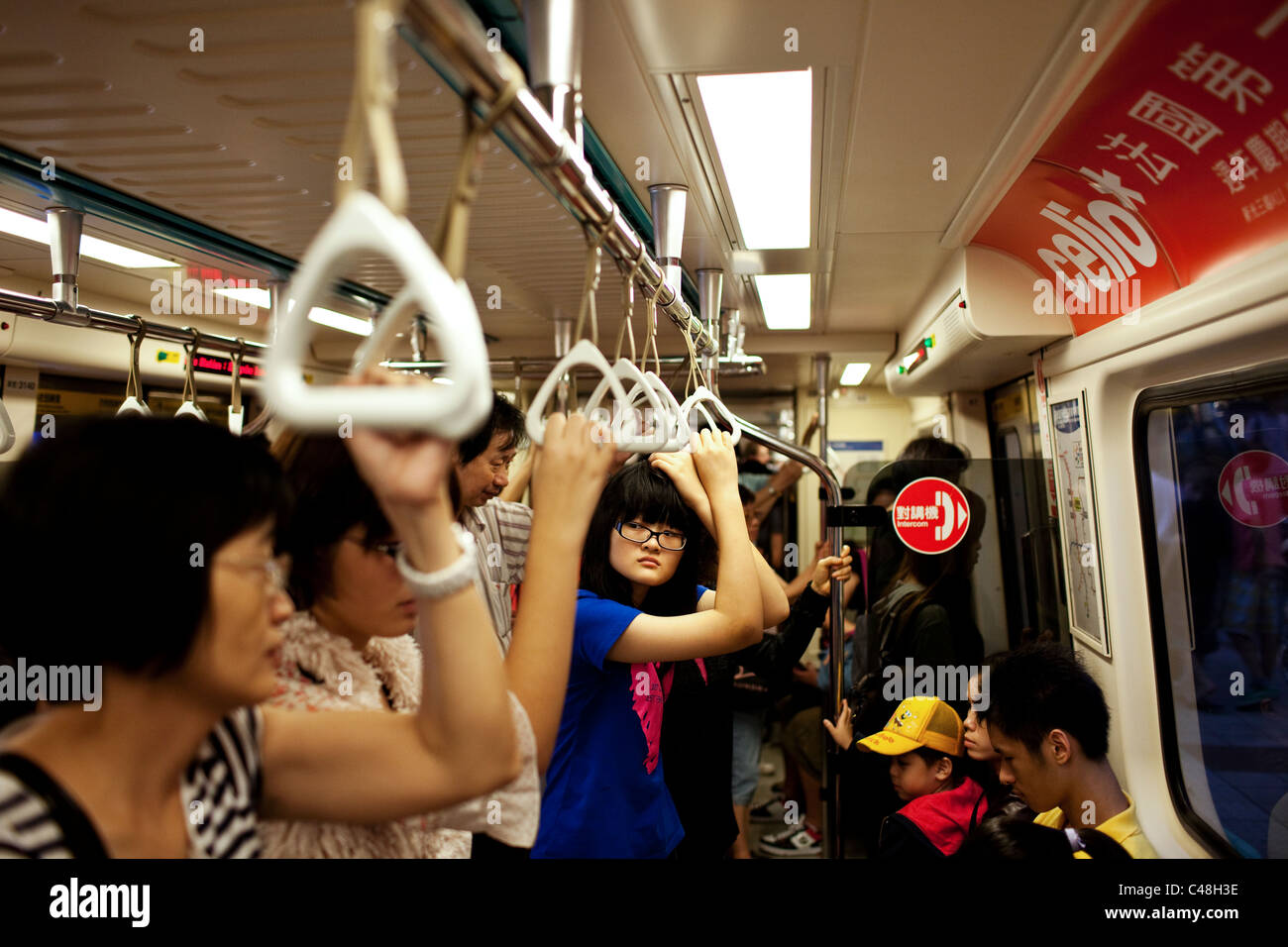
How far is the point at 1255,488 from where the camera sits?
2057 millimetres

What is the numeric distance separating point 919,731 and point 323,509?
2.03 metres

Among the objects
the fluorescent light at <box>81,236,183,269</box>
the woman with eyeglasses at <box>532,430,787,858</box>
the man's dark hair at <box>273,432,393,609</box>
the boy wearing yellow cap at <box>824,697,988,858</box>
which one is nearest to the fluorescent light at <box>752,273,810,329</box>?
the woman with eyeglasses at <box>532,430,787,858</box>

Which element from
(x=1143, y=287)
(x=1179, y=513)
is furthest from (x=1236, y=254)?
(x=1179, y=513)

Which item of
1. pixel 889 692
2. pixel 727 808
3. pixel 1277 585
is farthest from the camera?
pixel 727 808

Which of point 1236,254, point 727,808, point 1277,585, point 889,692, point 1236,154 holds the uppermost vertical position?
point 1236,154

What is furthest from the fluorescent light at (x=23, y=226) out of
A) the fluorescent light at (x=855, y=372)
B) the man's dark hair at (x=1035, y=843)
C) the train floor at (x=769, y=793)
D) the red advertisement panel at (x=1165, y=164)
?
the fluorescent light at (x=855, y=372)

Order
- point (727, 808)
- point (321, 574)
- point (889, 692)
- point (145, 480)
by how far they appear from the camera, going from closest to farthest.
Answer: point (145, 480) → point (321, 574) → point (889, 692) → point (727, 808)

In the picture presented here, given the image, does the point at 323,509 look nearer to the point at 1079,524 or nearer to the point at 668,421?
the point at 668,421

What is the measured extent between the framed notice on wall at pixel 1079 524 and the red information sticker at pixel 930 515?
1.58 ft

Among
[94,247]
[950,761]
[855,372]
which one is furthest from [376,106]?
[855,372]

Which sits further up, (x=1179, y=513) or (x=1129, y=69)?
(x=1129, y=69)

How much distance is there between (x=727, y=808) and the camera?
9.03 ft

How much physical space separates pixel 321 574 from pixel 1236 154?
6.70 feet
